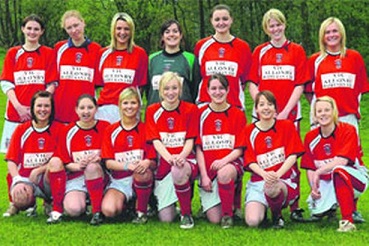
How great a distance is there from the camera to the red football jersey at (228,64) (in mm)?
7148

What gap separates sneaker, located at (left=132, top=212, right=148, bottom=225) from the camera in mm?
6680

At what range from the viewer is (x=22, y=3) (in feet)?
144

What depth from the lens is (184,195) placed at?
648 cm

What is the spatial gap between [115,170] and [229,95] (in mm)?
1518

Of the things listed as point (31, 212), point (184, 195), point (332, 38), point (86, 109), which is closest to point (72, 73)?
point (86, 109)

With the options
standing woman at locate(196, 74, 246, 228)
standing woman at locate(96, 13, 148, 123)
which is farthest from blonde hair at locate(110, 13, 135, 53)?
standing woman at locate(196, 74, 246, 228)

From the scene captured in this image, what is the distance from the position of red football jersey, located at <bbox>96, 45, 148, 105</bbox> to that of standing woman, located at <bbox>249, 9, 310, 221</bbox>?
130 cm

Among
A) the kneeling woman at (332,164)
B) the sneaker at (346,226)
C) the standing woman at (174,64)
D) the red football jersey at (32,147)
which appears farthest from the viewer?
the standing woman at (174,64)

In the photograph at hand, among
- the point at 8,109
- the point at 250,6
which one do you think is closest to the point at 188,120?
the point at 8,109

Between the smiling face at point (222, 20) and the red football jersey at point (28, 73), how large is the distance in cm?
195

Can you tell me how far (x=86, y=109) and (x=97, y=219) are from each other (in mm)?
1157

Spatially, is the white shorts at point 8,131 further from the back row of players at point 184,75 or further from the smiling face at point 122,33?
the smiling face at point 122,33

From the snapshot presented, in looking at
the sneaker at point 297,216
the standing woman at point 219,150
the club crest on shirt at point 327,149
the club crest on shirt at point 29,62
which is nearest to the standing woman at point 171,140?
the standing woman at point 219,150

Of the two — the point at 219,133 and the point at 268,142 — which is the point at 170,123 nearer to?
the point at 219,133
